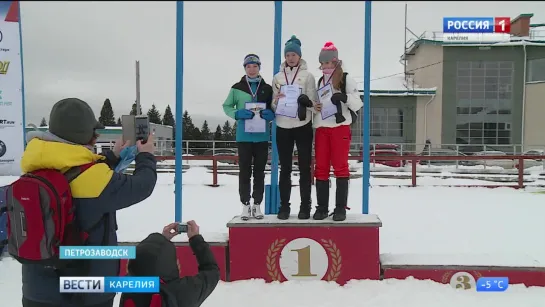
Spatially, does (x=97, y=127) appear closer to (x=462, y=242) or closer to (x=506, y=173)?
(x=462, y=242)

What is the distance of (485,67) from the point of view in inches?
917

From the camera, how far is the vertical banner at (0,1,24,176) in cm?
746

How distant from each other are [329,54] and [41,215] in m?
3.03

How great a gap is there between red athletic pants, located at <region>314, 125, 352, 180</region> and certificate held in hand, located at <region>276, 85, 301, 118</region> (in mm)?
301

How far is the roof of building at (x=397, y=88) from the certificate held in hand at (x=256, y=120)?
68.3ft

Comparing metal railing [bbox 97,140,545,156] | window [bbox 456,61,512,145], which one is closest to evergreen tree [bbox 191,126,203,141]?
metal railing [bbox 97,140,545,156]

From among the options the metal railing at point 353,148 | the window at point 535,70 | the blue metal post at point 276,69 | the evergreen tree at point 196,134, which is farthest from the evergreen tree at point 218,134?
the blue metal post at point 276,69

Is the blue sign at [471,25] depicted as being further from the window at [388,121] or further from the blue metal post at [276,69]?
the window at [388,121]

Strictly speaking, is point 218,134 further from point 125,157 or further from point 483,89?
point 125,157

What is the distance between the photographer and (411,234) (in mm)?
5848

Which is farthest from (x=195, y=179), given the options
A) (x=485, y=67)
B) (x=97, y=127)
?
(x=485, y=67)

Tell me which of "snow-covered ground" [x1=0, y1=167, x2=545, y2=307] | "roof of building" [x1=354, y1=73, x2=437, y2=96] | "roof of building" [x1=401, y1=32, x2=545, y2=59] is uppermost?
"roof of building" [x1=401, y1=32, x2=545, y2=59]

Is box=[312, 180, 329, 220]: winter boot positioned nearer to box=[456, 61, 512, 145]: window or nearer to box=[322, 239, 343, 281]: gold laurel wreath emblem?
box=[322, 239, 343, 281]: gold laurel wreath emblem

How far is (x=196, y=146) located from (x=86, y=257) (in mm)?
19259
